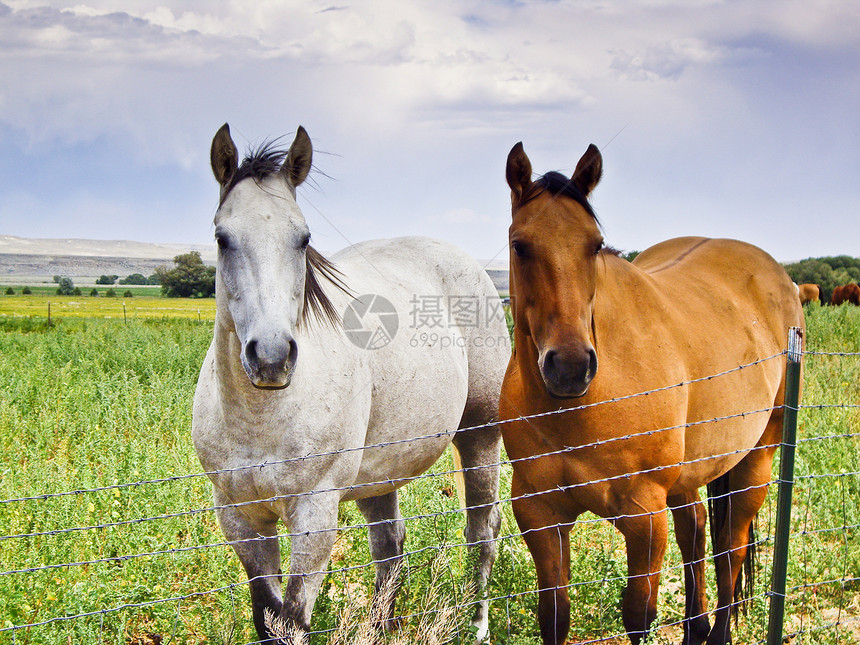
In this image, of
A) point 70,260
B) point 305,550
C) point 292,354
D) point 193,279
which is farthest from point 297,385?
point 70,260

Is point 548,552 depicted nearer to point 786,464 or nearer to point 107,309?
point 786,464

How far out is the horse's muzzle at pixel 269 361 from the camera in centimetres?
221

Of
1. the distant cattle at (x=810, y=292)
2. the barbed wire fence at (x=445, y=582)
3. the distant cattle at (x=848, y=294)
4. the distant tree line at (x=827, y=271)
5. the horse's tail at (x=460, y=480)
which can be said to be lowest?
the barbed wire fence at (x=445, y=582)

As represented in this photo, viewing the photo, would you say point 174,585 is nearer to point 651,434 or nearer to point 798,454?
point 651,434

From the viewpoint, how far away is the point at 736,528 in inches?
139

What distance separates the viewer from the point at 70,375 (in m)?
8.84

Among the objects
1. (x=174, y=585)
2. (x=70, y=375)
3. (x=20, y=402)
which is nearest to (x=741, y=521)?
(x=174, y=585)

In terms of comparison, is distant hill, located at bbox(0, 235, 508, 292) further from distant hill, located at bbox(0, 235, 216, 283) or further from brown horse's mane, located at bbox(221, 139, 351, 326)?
brown horse's mane, located at bbox(221, 139, 351, 326)

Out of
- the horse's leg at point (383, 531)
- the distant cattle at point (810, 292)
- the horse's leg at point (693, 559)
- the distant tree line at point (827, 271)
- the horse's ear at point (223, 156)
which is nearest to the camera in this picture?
the horse's ear at point (223, 156)

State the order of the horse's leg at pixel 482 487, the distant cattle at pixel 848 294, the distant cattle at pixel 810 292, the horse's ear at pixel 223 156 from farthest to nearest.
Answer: the distant cattle at pixel 848 294 → the distant cattle at pixel 810 292 → the horse's leg at pixel 482 487 → the horse's ear at pixel 223 156

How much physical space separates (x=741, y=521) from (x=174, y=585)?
3.25 m

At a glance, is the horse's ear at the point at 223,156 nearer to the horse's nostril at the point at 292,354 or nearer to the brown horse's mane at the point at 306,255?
the brown horse's mane at the point at 306,255

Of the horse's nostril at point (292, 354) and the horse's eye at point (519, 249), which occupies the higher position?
the horse's eye at point (519, 249)

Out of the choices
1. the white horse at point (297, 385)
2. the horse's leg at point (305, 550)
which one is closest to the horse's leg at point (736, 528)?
the white horse at point (297, 385)
